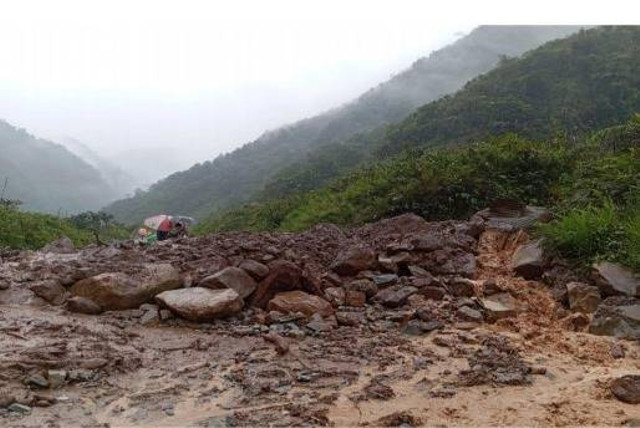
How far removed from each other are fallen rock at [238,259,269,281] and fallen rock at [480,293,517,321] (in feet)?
7.72

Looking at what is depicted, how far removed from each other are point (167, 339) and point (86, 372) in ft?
3.35

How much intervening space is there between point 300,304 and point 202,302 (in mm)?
989

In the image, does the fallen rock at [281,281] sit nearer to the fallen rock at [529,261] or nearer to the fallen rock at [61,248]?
the fallen rock at [529,261]

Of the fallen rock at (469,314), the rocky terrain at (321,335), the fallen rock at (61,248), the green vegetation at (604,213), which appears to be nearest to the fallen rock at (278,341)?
the rocky terrain at (321,335)

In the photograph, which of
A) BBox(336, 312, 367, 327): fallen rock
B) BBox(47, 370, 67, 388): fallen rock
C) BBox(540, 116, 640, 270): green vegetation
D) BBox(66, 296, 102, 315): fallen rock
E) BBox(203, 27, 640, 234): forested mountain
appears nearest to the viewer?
BBox(47, 370, 67, 388): fallen rock

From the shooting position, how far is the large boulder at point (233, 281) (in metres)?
6.54

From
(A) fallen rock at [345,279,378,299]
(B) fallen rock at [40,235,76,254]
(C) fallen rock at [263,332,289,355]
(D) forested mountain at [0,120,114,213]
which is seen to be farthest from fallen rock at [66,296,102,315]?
(D) forested mountain at [0,120,114,213]

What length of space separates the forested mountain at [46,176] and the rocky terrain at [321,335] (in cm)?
Result: 5382

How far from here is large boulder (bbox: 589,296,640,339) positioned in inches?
225

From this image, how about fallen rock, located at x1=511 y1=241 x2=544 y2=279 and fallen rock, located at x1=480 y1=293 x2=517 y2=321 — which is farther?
fallen rock, located at x1=511 y1=241 x2=544 y2=279

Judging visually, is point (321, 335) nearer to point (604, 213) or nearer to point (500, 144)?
point (604, 213)

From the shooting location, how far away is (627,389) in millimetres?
4387

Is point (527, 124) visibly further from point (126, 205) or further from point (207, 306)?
point (126, 205)

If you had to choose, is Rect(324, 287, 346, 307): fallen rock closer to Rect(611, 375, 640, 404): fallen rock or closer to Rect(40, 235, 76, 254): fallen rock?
Rect(611, 375, 640, 404): fallen rock
